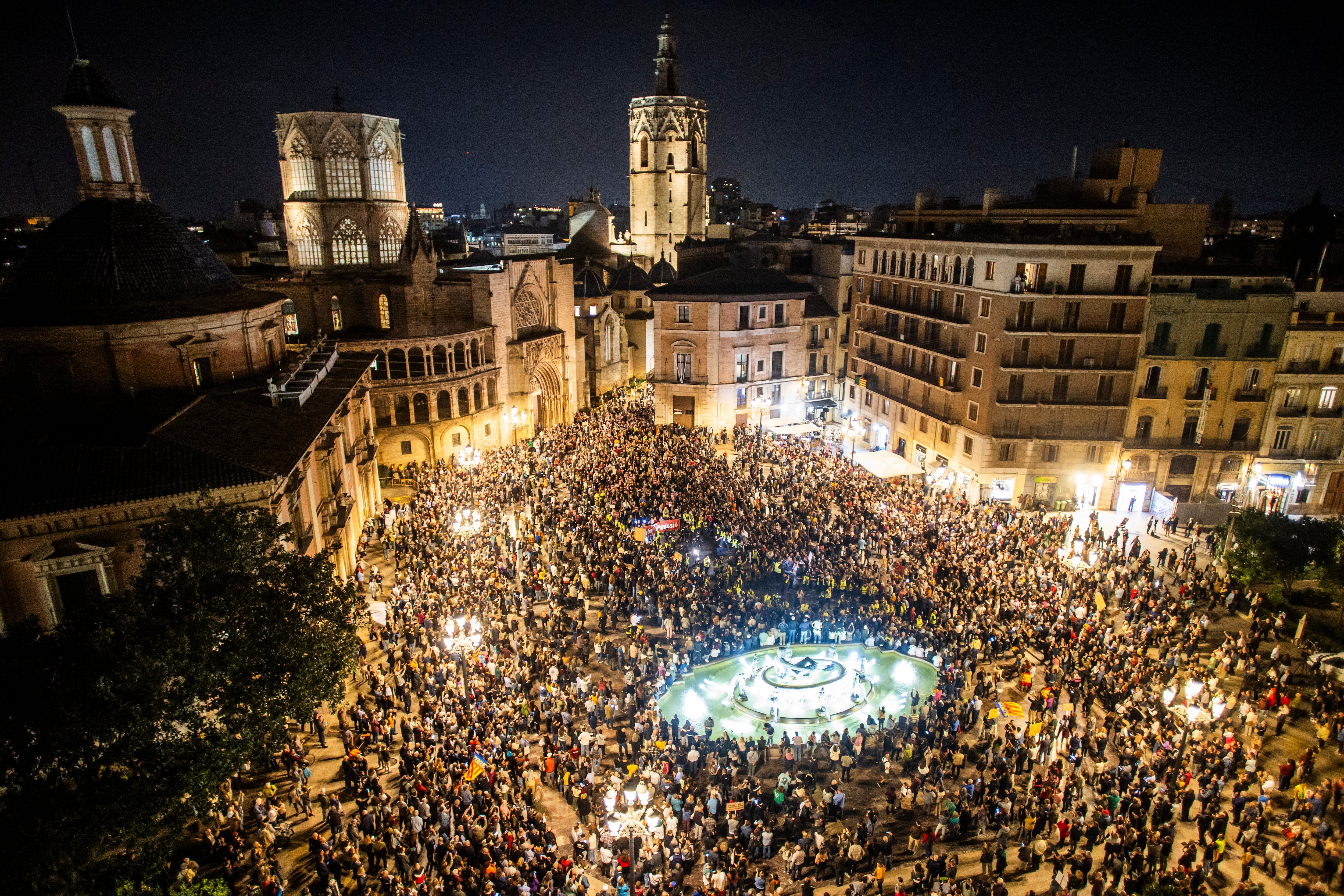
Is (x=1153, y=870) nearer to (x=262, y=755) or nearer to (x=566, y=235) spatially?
(x=262, y=755)

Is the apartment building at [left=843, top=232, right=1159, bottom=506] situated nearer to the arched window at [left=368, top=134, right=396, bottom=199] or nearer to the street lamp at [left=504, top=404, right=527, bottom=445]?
the street lamp at [left=504, top=404, right=527, bottom=445]

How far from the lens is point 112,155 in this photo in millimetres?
28328

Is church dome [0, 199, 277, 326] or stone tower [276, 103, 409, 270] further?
stone tower [276, 103, 409, 270]

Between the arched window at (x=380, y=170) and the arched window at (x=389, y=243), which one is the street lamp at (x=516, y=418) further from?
the arched window at (x=380, y=170)

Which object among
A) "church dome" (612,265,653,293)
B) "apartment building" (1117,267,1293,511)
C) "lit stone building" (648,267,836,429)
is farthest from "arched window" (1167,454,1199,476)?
"church dome" (612,265,653,293)

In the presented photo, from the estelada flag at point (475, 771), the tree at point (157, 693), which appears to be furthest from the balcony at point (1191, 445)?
the tree at point (157, 693)

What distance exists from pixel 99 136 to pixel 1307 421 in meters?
52.6

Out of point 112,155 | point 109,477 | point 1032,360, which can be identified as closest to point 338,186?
point 112,155

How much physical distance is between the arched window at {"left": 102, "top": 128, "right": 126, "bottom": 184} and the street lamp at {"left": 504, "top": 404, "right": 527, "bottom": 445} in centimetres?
2290

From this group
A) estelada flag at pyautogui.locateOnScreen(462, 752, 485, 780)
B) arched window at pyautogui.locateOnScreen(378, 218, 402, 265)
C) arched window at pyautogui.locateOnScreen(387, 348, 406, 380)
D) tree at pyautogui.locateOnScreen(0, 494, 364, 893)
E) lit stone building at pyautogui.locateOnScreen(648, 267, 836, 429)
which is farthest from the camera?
arched window at pyautogui.locateOnScreen(378, 218, 402, 265)

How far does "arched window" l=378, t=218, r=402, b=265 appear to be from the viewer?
5194 centimetres

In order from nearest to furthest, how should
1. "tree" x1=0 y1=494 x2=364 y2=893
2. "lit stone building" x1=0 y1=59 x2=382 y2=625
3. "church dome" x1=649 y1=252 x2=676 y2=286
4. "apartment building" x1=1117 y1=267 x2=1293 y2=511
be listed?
"tree" x1=0 y1=494 x2=364 y2=893
"lit stone building" x1=0 y1=59 x2=382 y2=625
"apartment building" x1=1117 y1=267 x2=1293 y2=511
"church dome" x1=649 y1=252 x2=676 y2=286

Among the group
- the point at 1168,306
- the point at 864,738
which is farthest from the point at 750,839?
the point at 1168,306

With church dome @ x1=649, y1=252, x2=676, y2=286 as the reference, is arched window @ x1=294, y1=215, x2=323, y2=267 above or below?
above
